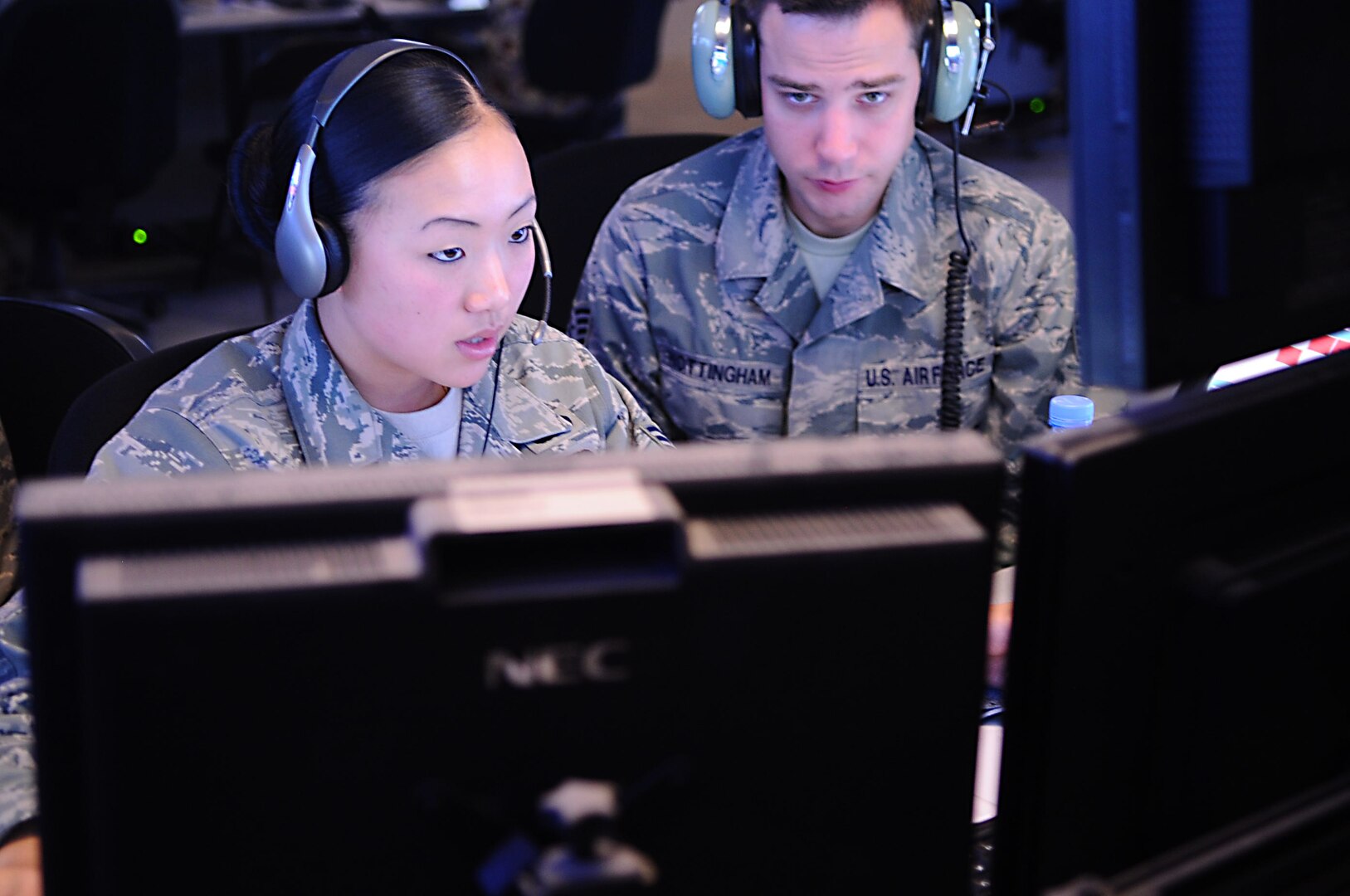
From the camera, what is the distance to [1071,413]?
1.50 meters

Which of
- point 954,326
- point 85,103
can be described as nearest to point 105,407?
point 954,326

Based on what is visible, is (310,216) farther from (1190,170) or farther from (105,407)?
(1190,170)

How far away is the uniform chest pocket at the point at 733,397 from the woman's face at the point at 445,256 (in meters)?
0.55

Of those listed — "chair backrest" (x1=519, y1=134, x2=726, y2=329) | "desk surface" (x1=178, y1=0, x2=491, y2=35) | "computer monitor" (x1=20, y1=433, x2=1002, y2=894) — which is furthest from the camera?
"desk surface" (x1=178, y1=0, x2=491, y2=35)

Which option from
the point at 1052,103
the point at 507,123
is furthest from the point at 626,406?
the point at 1052,103

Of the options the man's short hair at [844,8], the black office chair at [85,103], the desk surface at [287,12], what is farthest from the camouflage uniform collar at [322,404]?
the desk surface at [287,12]

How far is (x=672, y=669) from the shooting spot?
57cm

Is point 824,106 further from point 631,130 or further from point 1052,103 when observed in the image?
point 1052,103

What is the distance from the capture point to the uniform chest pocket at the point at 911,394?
Result: 1.86 metres

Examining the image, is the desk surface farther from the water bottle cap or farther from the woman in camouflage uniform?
the water bottle cap

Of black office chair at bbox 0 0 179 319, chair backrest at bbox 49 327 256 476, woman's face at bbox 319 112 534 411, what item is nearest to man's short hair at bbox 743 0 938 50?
woman's face at bbox 319 112 534 411

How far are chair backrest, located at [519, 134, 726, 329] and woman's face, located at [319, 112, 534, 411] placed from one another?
566 millimetres

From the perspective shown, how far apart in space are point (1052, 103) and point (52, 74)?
192 inches

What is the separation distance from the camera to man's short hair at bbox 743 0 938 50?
5.42ft
